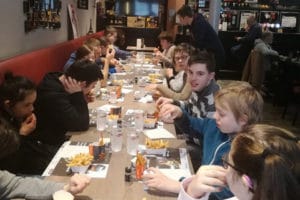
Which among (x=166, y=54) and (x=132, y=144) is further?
(x=166, y=54)

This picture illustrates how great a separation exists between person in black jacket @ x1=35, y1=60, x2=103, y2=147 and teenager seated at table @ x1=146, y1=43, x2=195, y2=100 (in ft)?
3.82

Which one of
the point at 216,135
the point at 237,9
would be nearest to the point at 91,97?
the point at 216,135

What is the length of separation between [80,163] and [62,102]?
0.89m

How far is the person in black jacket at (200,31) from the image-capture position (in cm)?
677

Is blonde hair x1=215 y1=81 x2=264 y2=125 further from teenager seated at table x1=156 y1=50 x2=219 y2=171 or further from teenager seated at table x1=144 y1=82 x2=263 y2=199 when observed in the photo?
teenager seated at table x1=156 y1=50 x2=219 y2=171

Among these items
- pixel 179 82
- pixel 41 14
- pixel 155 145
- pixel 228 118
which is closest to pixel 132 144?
pixel 155 145

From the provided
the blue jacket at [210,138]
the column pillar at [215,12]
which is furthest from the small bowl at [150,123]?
the column pillar at [215,12]

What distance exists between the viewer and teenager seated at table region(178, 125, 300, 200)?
3.39ft

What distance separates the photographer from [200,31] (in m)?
6.80

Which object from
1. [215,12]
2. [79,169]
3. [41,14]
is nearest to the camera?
[79,169]

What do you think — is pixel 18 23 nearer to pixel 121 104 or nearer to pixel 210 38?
pixel 121 104

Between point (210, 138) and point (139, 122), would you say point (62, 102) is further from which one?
point (210, 138)

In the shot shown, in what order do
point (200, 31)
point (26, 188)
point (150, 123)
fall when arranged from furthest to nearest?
1. point (200, 31)
2. point (150, 123)
3. point (26, 188)

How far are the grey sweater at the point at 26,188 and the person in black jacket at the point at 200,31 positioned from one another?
17.5 feet
